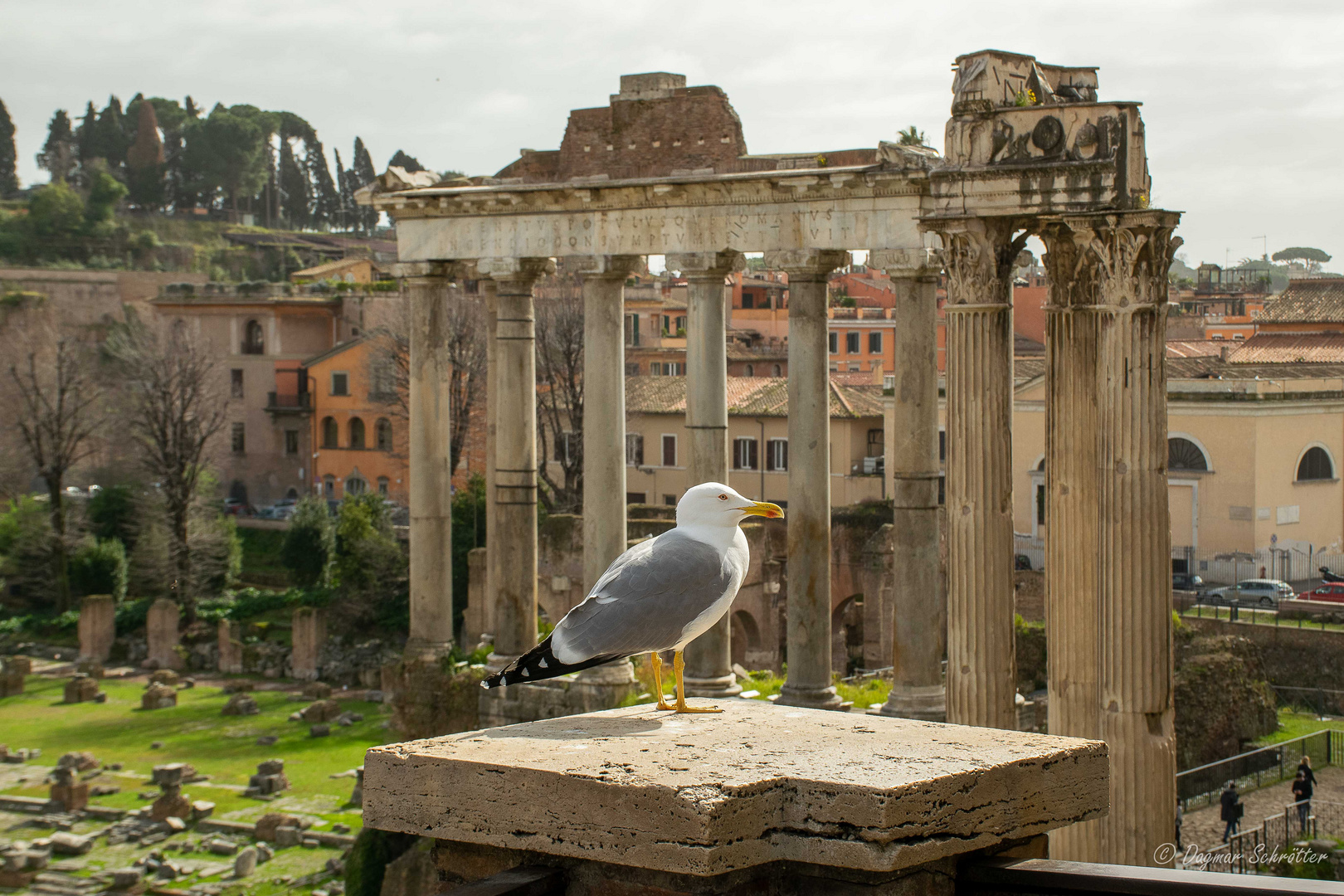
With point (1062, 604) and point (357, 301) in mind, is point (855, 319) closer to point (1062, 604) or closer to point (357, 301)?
point (357, 301)

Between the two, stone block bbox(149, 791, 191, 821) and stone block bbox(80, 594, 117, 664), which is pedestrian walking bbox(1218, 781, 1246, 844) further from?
stone block bbox(80, 594, 117, 664)

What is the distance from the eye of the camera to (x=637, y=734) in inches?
167

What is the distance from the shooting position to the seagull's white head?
5.37m

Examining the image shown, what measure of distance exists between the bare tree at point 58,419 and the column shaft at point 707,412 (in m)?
32.6

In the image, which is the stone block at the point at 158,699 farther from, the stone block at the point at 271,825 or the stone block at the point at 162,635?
the stone block at the point at 271,825

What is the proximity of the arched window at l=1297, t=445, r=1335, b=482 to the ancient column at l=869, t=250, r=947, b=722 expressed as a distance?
20342mm

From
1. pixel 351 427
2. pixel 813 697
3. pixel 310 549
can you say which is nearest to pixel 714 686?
pixel 813 697

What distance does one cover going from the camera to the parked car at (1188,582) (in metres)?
29.8

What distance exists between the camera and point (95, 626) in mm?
40062

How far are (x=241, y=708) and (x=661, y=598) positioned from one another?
29.6 m

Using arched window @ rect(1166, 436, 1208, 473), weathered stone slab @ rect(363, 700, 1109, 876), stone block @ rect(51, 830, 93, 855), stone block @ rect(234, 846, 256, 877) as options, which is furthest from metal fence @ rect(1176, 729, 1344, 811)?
stone block @ rect(51, 830, 93, 855)

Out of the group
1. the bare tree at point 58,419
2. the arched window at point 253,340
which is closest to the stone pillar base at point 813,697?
the bare tree at point 58,419

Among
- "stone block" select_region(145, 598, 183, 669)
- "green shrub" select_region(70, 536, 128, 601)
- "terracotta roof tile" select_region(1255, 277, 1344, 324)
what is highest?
"terracotta roof tile" select_region(1255, 277, 1344, 324)

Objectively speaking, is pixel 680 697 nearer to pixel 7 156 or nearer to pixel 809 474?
pixel 809 474
